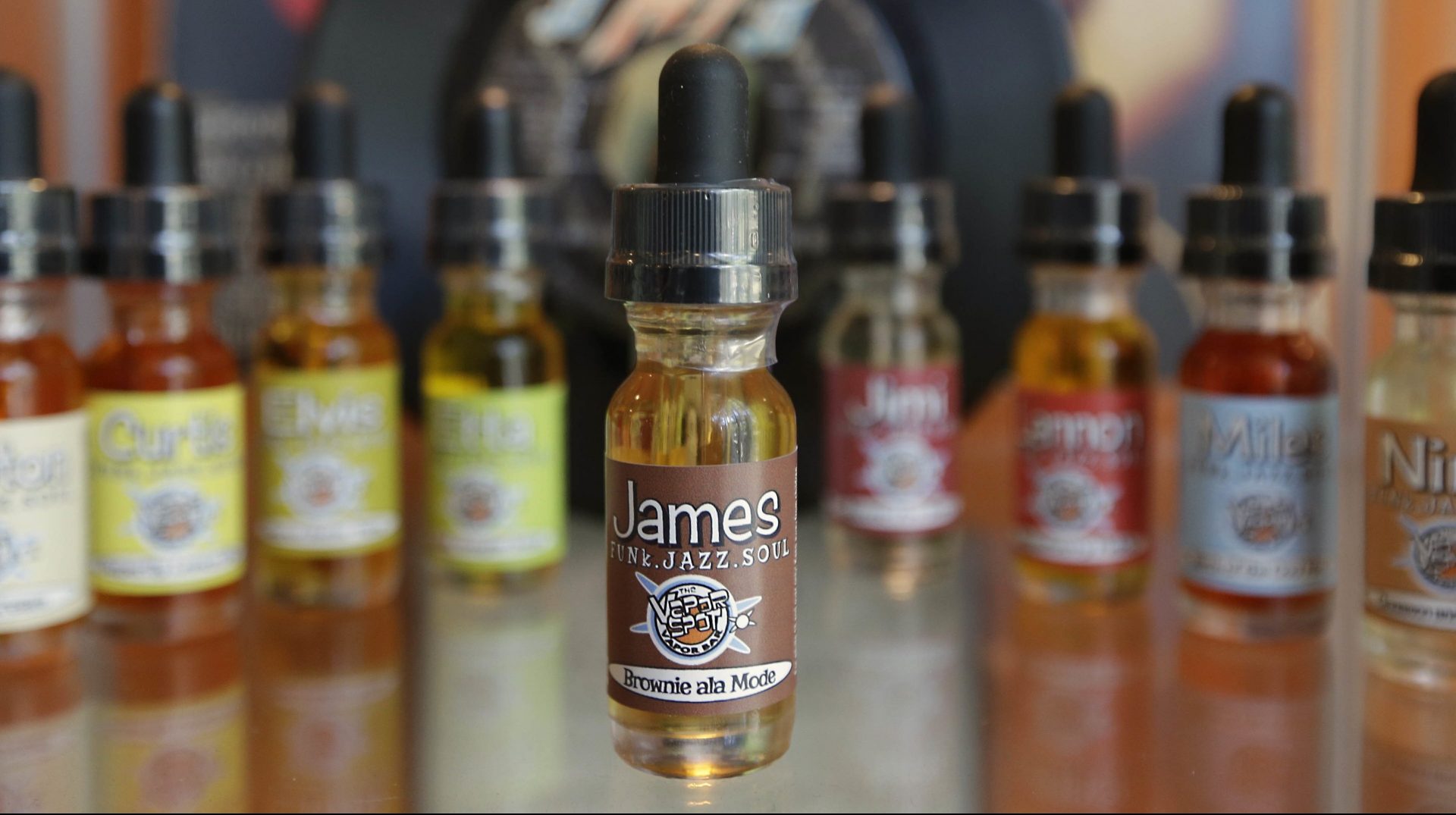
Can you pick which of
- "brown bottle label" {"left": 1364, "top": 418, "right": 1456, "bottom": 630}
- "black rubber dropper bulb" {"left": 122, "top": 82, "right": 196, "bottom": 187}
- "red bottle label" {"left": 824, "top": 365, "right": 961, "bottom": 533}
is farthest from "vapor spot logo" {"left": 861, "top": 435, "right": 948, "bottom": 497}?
"black rubber dropper bulb" {"left": 122, "top": 82, "right": 196, "bottom": 187}

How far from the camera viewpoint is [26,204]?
533 millimetres

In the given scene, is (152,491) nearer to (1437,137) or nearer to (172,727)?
(172,727)

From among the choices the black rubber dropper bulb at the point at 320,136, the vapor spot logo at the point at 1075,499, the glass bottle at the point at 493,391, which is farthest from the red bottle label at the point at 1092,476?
the black rubber dropper bulb at the point at 320,136

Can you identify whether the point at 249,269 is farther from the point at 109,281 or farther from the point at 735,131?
the point at 735,131

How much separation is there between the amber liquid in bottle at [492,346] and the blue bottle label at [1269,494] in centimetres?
28

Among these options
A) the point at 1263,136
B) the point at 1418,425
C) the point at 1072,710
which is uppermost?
the point at 1263,136

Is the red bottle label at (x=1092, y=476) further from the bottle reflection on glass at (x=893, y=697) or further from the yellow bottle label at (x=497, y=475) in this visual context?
the yellow bottle label at (x=497, y=475)

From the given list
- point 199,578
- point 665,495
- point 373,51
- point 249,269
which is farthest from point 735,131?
point 249,269

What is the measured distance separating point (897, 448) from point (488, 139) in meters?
0.23

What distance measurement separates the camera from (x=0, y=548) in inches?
20.7

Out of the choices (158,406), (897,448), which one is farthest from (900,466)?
(158,406)

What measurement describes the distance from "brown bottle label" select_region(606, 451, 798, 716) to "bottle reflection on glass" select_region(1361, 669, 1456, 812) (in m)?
0.20

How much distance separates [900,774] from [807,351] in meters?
0.31

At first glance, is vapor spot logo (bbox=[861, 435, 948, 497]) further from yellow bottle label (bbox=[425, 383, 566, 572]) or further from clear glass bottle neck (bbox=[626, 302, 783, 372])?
clear glass bottle neck (bbox=[626, 302, 783, 372])
